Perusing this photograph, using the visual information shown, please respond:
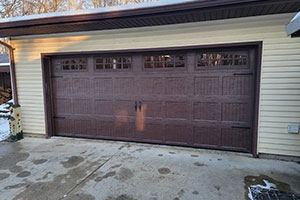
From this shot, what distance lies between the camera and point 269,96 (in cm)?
319

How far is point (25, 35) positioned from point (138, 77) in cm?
289

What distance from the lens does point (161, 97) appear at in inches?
153

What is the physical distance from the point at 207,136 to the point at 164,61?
1.72m

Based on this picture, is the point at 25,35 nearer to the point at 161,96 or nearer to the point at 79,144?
the point at 79,144

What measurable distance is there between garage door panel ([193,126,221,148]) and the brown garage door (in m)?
0.02

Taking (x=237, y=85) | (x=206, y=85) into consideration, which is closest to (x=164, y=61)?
(x=206, y=85)

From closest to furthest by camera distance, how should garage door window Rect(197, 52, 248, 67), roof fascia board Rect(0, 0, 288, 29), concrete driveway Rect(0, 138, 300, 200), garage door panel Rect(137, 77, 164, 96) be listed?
concrete driveway Rect(0, 138, 300, 200) → roof fascia board Rect(0, 0, 288, 29) → garage door window Rect(197, 52, 248, 67) → garage door panel Rect(137, 77, 164, 96)

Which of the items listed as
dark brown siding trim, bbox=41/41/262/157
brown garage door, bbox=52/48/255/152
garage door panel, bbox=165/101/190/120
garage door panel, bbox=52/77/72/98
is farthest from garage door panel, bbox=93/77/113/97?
garage door panel, bbox=165/101/190/120

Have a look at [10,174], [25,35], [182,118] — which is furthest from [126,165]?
[25,35]

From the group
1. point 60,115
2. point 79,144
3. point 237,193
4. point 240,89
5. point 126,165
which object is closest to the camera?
point 237,193

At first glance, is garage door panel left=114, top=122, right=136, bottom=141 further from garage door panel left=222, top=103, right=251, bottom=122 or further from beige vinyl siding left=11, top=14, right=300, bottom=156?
garage door panel left=222, top=103, right=251, bottom=122

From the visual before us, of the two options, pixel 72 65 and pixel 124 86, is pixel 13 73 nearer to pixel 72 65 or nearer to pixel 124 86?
pixel 72 65

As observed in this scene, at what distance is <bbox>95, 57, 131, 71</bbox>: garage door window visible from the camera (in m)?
4.07

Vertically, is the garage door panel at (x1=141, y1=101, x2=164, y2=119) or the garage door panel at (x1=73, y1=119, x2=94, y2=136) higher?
the garage door panel at (x1=141, y1=101, x2=164, y2=119)
